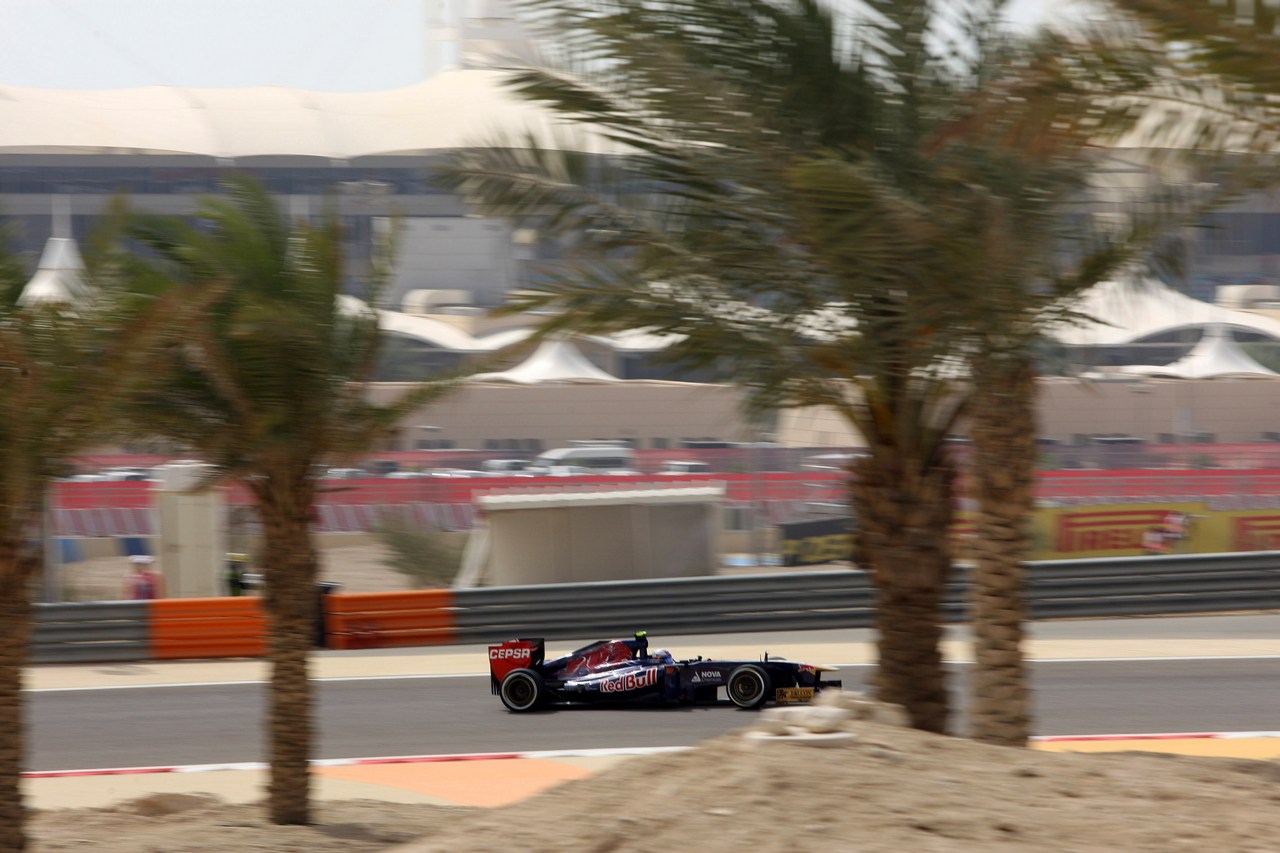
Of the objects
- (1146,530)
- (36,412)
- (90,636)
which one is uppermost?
(36,412)

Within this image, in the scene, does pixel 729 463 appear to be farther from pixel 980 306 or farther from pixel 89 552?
pixel 980 306

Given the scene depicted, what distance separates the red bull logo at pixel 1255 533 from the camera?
2034 cm

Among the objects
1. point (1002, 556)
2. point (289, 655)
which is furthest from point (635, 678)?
point (1002, 556)

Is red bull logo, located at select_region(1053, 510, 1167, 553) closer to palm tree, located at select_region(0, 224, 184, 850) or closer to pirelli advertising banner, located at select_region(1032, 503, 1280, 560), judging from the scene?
pirelli advertising banner, located at select_region(1032, 503, 1280, 560)

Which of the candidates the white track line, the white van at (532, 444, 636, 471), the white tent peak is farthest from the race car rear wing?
the white tent peak

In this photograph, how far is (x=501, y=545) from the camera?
64.8 ft

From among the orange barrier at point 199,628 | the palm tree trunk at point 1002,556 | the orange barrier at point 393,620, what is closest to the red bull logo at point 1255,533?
the orange barrier at point 393,620

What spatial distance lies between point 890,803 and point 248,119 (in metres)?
87.9

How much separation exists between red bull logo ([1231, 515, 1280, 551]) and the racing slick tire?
442 inches

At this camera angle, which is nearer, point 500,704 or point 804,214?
point 804,214

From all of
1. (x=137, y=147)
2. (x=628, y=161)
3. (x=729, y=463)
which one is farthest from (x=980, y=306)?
(x=137, y=147)

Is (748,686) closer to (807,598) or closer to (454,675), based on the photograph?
(454,675)

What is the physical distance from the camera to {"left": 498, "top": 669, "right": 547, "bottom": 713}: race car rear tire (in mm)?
13320

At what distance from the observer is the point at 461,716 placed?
13469mm
